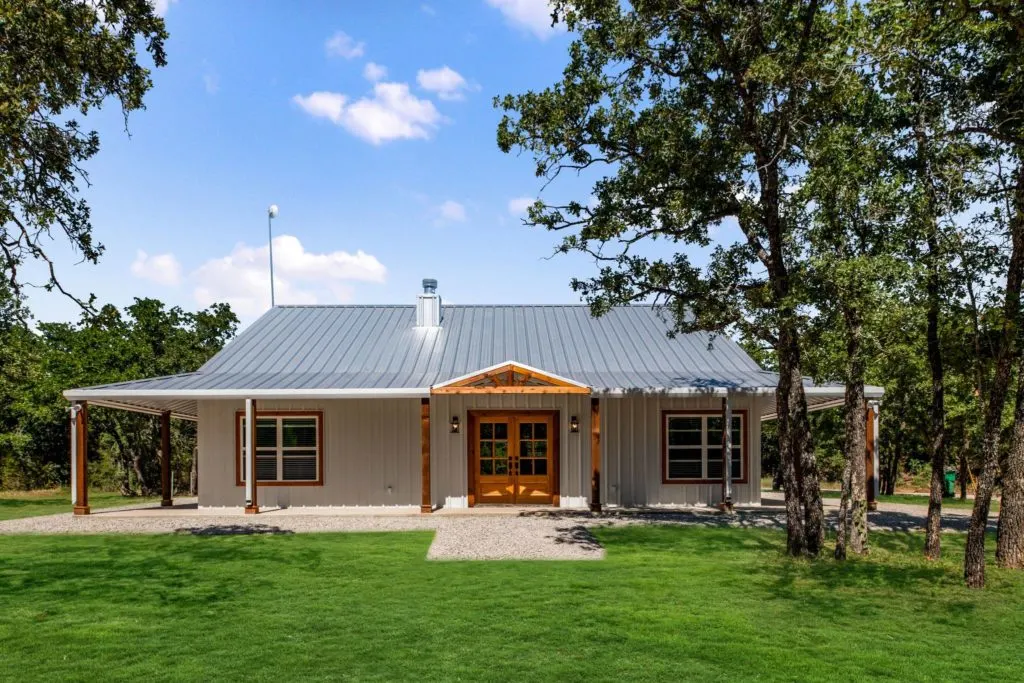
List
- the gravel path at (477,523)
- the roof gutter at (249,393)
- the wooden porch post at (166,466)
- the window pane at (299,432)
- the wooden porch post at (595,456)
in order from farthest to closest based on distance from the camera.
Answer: the wooden porch post at (166,466)
the window pane at (299,432)
the wooden porch post at (595,456)
the roof gutter at (249,393)
the gravel path at (477,523)

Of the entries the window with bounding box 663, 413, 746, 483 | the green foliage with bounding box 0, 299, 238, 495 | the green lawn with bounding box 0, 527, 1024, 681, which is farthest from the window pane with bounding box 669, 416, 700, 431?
the green foliage with bounding box 0, 299, 238, 495

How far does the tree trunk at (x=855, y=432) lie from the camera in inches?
376

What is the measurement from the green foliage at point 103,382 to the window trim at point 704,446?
50.5ft

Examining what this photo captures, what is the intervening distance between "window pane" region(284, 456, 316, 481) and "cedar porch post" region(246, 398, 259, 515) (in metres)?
0.83

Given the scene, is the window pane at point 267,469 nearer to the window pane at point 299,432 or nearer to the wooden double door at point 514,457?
the window pane at point 299,432

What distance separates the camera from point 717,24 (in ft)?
30.1

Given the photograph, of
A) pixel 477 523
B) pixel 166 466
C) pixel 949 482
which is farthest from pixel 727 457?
pixel 166 466

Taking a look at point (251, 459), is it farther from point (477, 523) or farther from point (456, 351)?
point (456, 351)

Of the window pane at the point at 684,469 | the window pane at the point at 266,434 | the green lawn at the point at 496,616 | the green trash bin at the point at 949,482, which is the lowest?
the green trash bin at the point at 949,482

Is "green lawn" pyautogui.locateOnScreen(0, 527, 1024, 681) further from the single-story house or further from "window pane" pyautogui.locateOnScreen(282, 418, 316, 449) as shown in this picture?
"window pane" pyautogui.locateOnScreen(282, 418, 316, 449)

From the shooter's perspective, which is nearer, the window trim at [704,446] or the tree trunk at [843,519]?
the tree trunk at [843,519]

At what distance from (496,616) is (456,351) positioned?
1002 centimetres

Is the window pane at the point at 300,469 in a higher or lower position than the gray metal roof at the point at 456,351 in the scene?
lower

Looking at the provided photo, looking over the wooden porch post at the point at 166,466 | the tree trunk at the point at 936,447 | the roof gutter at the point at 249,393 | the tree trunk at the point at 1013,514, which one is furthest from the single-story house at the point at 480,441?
the tree trunk at the point at 1013,514
